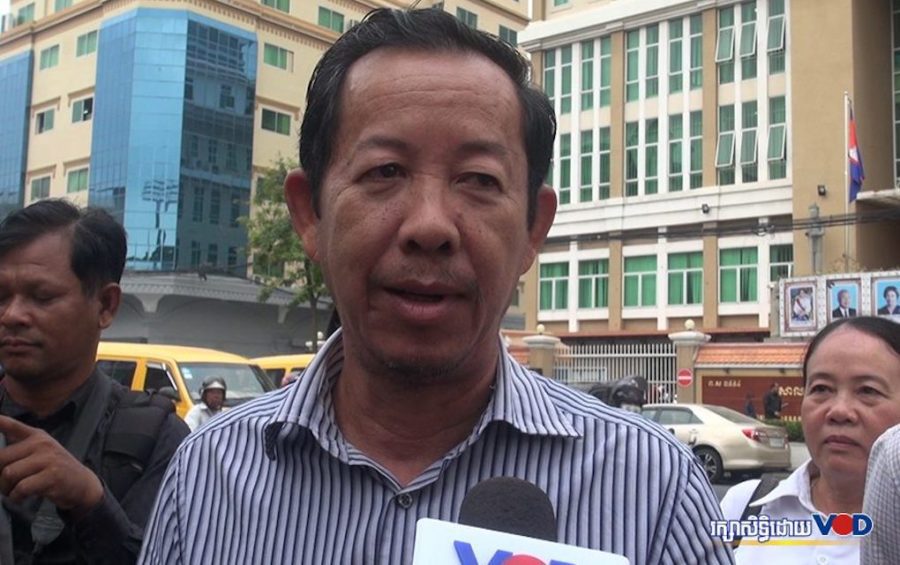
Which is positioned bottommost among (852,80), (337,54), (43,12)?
(337,54)

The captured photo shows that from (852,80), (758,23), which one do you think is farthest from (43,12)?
(852,80)

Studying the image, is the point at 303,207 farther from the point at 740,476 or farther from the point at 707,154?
the point at 707,154

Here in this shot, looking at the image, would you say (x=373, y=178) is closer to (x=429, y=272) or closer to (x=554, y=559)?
(x=429, y=272)

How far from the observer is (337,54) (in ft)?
5.21

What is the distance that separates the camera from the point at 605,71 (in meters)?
31.7

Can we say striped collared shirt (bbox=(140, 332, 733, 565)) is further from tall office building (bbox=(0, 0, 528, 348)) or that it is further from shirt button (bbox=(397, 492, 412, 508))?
tall office building (bbox=(0, 0, 528, 348))

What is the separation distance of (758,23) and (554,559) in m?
29.8

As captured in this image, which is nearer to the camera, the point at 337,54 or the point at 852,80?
the point at 337,54

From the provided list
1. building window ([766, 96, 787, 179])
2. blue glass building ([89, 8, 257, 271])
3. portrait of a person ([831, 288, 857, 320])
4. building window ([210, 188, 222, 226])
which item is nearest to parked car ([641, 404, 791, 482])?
portrait of a person ([831, 288, 857, 320])

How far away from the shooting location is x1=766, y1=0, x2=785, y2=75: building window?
91.3ft

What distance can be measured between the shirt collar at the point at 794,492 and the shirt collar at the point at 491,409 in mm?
1397

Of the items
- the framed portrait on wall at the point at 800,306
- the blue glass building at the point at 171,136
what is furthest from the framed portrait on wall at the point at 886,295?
the blue glass building at the point at 171,136

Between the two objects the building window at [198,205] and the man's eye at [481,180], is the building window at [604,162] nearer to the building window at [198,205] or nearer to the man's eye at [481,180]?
the building window at [198,205]

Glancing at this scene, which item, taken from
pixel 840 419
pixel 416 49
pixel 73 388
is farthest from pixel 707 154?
pixel 416 49
